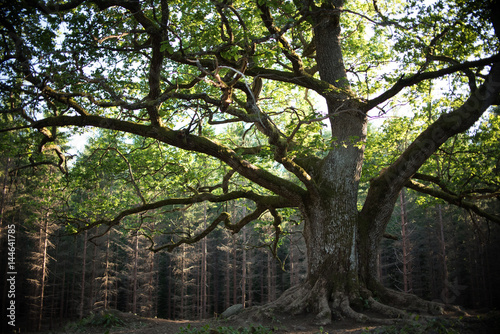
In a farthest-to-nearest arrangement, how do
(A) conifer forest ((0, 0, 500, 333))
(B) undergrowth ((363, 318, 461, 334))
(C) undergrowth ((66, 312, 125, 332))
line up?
(C) undergrowth ((66, 312, 125, 332)) < (A) conifer forest ((0, 0, 500, 333)) < (B) undergrowth ((363, 318, 461, 334))

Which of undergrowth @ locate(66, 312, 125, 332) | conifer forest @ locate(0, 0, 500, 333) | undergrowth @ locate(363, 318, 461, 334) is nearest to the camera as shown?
undergrowth @ locate(363, 318, 461, 334)

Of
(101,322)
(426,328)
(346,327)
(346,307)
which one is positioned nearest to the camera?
(426,328)

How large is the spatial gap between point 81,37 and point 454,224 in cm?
2997

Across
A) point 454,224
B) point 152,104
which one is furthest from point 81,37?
point 454,224

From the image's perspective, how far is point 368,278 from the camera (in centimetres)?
741

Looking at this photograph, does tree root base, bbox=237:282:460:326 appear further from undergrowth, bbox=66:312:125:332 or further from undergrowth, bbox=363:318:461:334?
undergrowth, bbox=66:312:125:332

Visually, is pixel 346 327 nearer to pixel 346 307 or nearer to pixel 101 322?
pixel 346 307

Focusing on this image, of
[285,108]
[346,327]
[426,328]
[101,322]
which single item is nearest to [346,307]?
[346,327]


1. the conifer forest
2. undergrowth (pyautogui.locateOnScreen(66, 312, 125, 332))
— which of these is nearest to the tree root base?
the conifer forest

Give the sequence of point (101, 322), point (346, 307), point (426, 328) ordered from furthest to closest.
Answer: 1. point (101, 322)
2. point (346, 307)
3. point (426, 328)

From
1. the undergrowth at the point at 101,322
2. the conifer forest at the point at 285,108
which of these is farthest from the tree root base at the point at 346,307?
the undergrowth at the point at 101,322

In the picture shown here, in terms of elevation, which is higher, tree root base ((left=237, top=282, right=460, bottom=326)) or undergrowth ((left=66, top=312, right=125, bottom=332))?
tree root base ((left=237, top=282, right=460, bottom=326))

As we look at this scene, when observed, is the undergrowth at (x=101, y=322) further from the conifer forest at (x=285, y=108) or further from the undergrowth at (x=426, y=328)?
the undergrowth at (x=426, y=328)

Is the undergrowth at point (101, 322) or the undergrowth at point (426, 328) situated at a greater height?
the undergrowth at point (426, 328)
